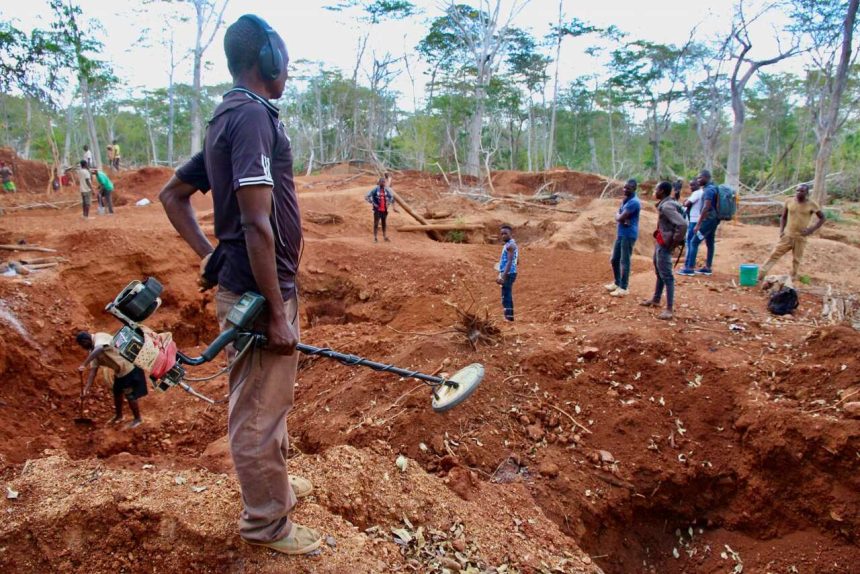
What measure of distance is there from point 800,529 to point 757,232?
39.2 ft

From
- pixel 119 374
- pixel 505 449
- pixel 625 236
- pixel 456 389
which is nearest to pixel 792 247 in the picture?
pixel 625 236

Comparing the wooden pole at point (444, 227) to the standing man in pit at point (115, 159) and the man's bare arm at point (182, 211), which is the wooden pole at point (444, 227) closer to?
the man's bare arm at point (182, 211)

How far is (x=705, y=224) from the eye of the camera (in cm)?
773

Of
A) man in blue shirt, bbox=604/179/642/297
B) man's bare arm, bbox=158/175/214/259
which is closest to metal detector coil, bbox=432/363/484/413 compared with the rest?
man's bare arm, bbox=158/175/214/259

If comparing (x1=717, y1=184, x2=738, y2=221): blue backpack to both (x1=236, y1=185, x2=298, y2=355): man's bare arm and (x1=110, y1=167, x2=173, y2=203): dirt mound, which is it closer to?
(x1=236, y1=185, x2=298, y2=355): man's bare arm

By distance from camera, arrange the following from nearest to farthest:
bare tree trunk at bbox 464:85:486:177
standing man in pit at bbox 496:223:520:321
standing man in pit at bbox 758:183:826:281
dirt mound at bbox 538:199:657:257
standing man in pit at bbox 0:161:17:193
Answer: standing man in pit at bbox 496:223:520:321 → standing man in pit at bbox 758:183:826:281 → dirt mound at bbox 538:199:657:257 → standing man in pit at bbox 0:161:17:193 → bare tree trunk at bbox 464:85:486:177

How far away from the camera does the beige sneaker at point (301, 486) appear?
246 centimetres

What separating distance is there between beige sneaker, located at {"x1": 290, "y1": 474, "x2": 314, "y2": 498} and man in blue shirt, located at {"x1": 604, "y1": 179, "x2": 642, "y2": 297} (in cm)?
519

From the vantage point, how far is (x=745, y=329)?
5.20 metres

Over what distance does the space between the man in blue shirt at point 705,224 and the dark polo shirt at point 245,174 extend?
701 cm

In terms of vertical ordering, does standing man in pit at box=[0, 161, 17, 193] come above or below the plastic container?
above

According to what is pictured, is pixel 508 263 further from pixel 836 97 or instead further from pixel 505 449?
pixel 836 97

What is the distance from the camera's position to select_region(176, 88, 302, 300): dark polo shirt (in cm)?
172

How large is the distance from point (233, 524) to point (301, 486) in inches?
13.7
